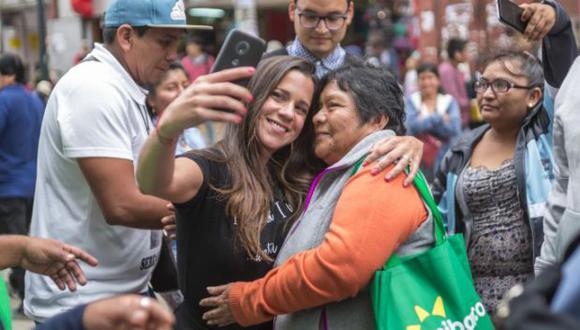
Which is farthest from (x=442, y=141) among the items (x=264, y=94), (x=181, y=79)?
(x=264, y=94)

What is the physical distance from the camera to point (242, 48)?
2.70 metres

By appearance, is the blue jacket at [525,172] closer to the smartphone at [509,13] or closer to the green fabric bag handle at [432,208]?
the smartphone at [509,13]

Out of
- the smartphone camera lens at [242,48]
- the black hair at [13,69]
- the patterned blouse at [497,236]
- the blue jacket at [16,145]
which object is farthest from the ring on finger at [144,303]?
the black hair at [13,69]

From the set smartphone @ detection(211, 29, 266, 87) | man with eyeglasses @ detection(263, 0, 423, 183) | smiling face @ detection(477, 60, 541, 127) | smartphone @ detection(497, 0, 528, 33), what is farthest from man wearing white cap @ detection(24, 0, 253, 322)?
smiling face @ detection(477, 60, 541, 127)

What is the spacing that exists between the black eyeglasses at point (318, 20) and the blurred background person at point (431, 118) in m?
4.74

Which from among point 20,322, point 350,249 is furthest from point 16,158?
point 350,249

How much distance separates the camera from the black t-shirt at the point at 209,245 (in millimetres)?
3041

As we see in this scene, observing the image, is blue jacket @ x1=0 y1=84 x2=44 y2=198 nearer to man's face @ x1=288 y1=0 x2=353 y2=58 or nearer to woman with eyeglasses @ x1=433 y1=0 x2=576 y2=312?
man's face @ x1=288 y1=0 x2=353 y2=58

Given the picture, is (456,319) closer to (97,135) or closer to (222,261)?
(222,261)

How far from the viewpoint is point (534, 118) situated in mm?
4074

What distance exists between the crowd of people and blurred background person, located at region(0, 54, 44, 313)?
4086 millimetres

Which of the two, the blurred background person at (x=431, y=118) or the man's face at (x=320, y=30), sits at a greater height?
the man's face at (x=320, y=30)

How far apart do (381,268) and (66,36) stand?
60.5ft

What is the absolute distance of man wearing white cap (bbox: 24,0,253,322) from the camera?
10.5 ft
